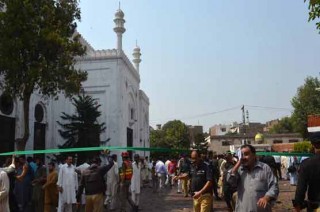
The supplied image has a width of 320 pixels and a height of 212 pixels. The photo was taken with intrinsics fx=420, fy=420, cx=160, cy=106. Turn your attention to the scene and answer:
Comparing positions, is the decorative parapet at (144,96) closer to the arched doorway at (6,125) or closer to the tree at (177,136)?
the tree at (177,136)

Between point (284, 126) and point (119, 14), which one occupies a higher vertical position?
point (119, 14)

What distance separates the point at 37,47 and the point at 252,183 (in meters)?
10.4

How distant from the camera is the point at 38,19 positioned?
1335 centimetres

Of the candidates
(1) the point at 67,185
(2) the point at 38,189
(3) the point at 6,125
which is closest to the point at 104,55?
(3) the point at 6,125

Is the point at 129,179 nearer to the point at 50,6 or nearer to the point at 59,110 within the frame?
the point at 50,6

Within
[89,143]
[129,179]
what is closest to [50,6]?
[129,179]

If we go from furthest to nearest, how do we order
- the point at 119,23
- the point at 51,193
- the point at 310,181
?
the point at 119,23 → the point at 51,193 → the point at 310,181

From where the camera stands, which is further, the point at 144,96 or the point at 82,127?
the point at 144,96

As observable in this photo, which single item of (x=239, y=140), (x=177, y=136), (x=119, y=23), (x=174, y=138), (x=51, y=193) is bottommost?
(x=51, y=193)

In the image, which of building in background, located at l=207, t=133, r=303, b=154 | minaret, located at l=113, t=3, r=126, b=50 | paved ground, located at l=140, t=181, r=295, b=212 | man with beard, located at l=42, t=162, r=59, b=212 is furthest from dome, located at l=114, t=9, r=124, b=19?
building in background, located at l=207, t=133, r=303, b=154

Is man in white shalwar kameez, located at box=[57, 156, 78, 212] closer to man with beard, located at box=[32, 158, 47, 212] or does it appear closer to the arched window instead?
man with beard, located at box=[32, 158, 47, 212]

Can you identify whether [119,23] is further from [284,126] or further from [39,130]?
[284,126]

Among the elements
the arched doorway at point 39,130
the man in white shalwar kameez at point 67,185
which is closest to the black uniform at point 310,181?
the man in white shalwar kameez at point 67,185

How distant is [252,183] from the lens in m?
4.67
